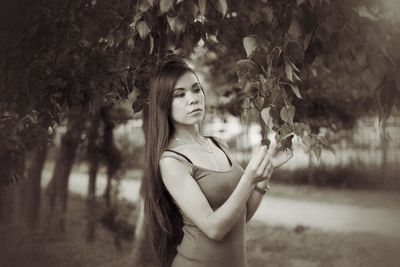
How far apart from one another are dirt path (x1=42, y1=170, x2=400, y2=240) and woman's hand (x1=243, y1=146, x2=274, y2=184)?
6.68 metres

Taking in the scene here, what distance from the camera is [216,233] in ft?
5.96

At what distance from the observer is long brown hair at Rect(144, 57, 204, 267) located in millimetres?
1992

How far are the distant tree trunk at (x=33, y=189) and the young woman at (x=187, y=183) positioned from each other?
5272 millimetres

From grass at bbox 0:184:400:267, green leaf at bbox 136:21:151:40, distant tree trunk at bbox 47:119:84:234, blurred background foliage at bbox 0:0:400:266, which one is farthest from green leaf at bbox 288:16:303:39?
distant tree trunk at bbox 47:119:84:234

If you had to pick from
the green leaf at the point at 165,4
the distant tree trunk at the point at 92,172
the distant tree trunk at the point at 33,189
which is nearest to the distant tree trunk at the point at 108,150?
the distant tree trunk at the point at 92,172

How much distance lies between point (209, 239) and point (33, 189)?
231 inches

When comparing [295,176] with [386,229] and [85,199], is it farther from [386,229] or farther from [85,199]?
[85,199]

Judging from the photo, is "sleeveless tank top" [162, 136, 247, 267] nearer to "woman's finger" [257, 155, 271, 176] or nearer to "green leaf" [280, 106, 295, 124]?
"woman's finger" [257, 155, 271, 176]

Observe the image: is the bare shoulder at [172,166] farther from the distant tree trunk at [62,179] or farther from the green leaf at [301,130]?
the distant tree trunk at [62,179]

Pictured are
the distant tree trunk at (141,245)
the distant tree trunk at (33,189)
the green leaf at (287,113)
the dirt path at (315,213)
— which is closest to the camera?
the green leaf at (287,113)

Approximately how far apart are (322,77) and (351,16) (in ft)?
17.6

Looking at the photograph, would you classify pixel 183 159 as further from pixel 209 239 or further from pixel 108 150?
pixel 108 150

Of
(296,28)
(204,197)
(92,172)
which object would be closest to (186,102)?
(204,197)

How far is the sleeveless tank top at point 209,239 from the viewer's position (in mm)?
1923
